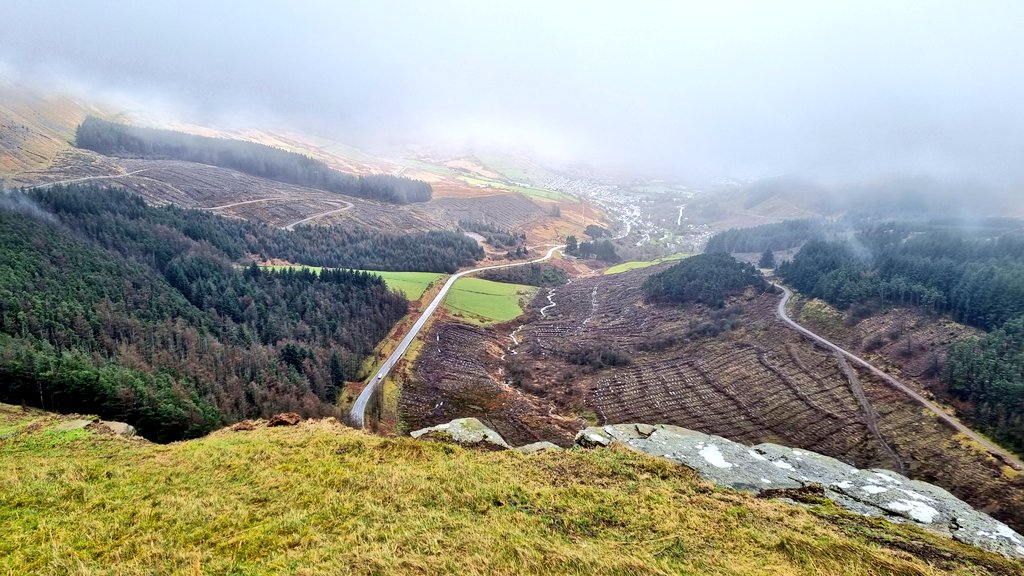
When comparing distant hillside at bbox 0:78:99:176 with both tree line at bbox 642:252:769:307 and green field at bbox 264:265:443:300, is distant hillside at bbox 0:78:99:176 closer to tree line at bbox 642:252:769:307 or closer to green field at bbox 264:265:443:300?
green field at bbox 264:265:443:300

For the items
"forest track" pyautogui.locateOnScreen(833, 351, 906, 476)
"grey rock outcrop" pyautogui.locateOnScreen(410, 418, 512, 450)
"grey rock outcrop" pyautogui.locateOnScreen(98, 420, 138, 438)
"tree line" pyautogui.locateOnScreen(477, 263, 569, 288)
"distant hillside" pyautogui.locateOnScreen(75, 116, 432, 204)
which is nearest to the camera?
"grey rock outcrop" pyautogui.locateOnScreen(98, 420, 138, 438)

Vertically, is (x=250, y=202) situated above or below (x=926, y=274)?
below

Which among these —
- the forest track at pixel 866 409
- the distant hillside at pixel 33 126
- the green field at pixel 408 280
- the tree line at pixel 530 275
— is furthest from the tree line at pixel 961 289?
the distant hillside at pixel 33 126

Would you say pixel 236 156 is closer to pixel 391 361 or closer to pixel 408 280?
pixel 408 280

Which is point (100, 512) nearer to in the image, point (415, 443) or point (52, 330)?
point (415, 443)

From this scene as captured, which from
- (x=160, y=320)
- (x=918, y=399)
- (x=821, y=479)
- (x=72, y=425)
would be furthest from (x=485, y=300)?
(x=72, y=425)

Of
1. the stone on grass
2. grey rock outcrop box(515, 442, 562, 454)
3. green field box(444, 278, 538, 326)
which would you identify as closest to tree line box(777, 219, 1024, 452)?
grey rock outcrop box(515, 442, 562, 454)

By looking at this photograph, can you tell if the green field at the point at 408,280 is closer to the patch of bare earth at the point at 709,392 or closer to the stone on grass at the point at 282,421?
the patch of bare earth at the point at 709,392
